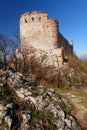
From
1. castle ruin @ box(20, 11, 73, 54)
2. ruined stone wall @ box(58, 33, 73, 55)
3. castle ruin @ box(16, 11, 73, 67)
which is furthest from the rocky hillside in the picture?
ruined stone wall @ box(58, 33, 73, 55)

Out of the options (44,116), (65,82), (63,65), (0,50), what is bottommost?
(44,116)

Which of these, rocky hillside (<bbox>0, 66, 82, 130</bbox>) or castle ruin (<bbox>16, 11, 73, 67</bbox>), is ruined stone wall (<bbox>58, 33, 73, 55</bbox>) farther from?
rocky hillside (<bbox>0, 66, 82, 130</bbox>)

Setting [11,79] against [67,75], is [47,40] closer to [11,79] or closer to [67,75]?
[67,75]

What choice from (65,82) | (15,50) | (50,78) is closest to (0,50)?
(15,50)

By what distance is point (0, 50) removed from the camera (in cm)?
2088

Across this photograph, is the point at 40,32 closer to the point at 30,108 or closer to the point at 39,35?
the point at 39,35

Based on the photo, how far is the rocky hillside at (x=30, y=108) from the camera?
35.9 ft

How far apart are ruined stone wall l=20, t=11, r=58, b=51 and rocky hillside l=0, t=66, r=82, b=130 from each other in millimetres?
9368

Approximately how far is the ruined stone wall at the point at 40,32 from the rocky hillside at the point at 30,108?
9.37m

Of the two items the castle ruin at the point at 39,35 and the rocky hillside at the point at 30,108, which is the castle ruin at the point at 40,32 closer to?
the castle ruin at the point at 39,35

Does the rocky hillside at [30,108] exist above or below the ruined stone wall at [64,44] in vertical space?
below

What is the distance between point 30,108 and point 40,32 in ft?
43.1

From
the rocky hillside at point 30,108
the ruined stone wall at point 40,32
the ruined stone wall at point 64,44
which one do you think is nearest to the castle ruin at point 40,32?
the ruined stone wall at point 40,32

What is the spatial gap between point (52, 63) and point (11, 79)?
863 cm
